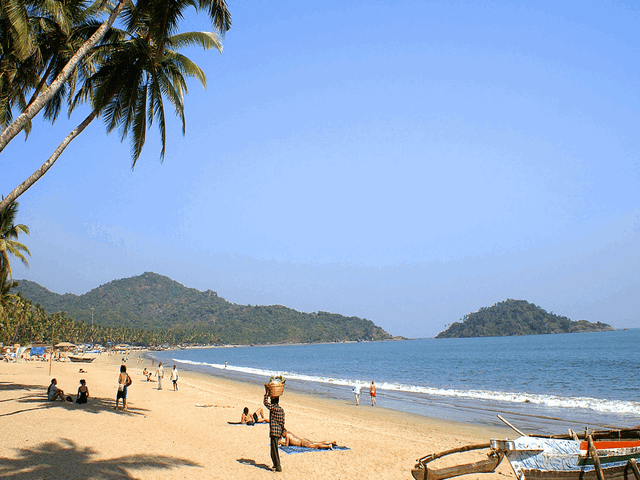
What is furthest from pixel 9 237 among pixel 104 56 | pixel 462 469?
pixel 462 469

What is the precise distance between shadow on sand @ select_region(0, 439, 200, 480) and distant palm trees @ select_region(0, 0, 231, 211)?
4345 mm

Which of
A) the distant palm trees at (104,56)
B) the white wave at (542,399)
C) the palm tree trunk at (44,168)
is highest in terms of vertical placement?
the distant palm trees at (104,56)

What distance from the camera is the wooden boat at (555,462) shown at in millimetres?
6023

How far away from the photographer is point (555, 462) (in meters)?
6.09

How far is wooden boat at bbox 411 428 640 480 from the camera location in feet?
19.8

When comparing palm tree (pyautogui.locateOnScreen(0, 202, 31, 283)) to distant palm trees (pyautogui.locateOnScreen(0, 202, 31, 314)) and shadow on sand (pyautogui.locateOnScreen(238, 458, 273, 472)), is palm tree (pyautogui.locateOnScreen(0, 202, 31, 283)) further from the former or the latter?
shadow on sand (pyautogui.locateOnScreen(238, 458, 273, 472))

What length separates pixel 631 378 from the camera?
108 ft

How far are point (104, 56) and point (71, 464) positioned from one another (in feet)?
29.1

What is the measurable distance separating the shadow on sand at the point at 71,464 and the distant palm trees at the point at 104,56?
435 centimetres

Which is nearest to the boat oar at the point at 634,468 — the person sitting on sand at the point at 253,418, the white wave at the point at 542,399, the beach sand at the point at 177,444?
the beach sand at the point at 177,444

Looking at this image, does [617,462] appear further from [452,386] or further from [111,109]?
[452,386]

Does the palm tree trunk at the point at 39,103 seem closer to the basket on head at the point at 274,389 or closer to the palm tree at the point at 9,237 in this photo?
the basket on head at the point at 274,389

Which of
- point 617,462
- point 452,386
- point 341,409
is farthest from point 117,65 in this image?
point 452,386

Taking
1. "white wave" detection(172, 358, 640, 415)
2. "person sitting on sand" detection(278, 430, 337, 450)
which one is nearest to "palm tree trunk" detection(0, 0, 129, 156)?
"person sitting on sand" detection(278, 430, 337, 450)
